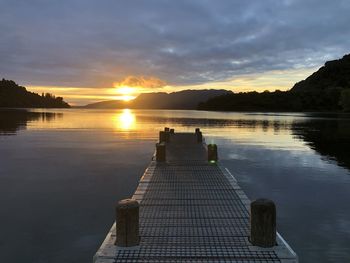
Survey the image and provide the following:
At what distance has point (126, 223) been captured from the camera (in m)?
9.27

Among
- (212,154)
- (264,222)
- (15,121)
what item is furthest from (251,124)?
(264,222)

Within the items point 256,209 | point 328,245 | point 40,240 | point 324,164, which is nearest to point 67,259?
point 40,240

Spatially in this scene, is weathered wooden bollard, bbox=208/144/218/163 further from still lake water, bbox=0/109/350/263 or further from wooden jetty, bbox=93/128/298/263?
wooden jetty, bbox=93/128/298/263

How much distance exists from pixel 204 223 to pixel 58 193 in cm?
1088

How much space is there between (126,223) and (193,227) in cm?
305

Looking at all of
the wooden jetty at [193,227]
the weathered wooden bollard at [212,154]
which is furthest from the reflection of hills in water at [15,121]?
the wooden jetty at [193,227]

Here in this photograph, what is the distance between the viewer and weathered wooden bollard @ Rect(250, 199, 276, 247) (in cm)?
927

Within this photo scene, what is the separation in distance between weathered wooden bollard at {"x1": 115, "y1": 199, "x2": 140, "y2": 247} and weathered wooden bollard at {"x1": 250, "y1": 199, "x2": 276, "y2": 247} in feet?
9.98

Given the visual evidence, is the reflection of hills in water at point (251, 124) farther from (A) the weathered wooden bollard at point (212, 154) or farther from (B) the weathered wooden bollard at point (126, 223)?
(B) the weathered wooden bollard at point (126, 223)

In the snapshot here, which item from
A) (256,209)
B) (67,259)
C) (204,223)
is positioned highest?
(256,209)

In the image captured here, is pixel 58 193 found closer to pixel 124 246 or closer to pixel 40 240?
pixel 40 240

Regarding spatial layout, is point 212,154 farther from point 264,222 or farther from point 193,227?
point 264,222

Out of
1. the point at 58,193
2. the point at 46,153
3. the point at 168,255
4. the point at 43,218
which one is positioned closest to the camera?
the point at 168,255

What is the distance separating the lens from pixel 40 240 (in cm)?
1344
